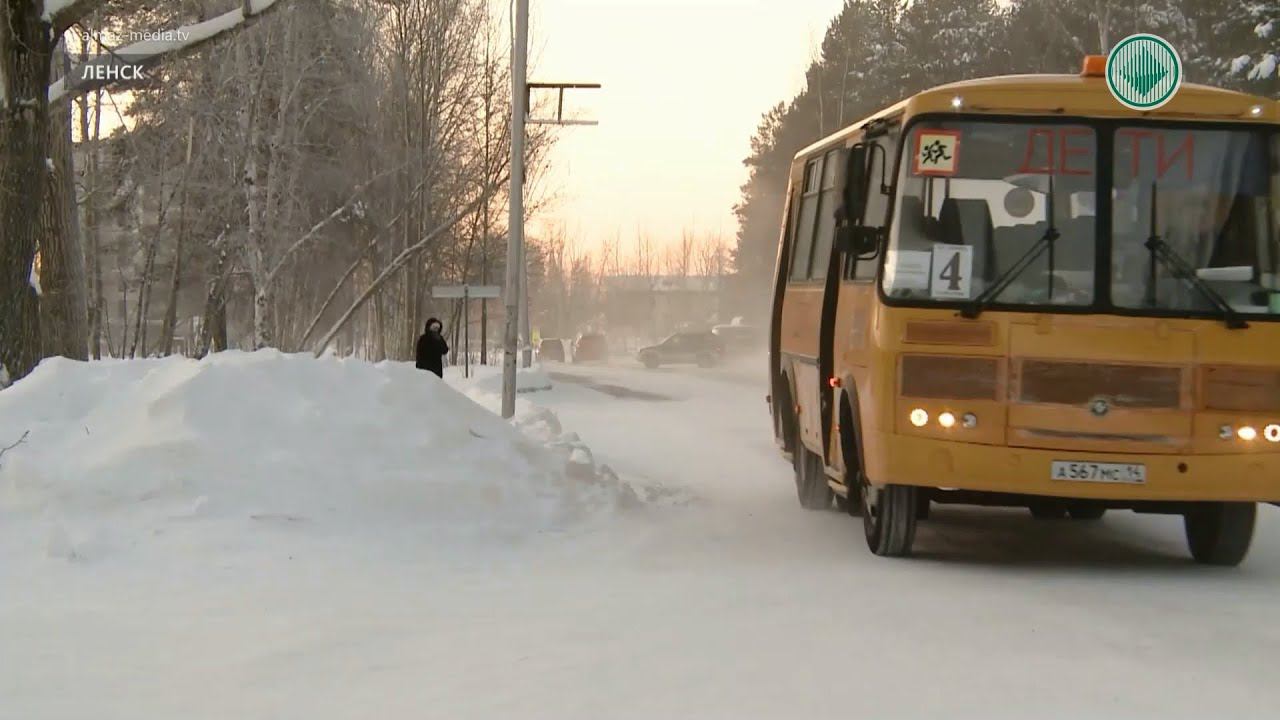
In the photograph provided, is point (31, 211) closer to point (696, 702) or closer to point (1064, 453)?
point (1064, 453)

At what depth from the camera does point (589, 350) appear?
274 ft

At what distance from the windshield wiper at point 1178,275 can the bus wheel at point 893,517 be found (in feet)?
6.66

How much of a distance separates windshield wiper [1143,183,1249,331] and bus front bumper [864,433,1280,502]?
847 mm

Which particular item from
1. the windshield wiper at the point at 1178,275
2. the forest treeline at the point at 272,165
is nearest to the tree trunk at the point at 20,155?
the forest treeline at the point at 272,165

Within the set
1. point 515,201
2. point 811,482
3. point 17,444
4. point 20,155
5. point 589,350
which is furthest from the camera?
point 589,350

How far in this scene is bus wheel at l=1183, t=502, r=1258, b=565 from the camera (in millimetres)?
10445

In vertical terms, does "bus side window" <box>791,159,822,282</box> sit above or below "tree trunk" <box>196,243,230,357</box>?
above

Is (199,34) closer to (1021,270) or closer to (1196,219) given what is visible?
(1021,270)

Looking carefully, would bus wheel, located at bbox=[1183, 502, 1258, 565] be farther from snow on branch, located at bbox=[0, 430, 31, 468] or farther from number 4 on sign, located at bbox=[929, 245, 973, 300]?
snow on branch, located at bbox=[0, 430, 31, 468]

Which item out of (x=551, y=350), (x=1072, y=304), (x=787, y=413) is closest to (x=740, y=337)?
(x=551, y=350)

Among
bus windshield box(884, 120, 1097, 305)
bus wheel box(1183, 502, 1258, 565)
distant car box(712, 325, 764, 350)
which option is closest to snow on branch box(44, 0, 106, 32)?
bus windshield box(884, 120, 1097, 305)

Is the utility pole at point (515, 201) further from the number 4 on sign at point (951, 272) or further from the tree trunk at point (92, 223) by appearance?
the tree trunk at point (92, 223)

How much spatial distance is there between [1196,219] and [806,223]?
4.77m

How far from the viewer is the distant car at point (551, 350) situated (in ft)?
271
